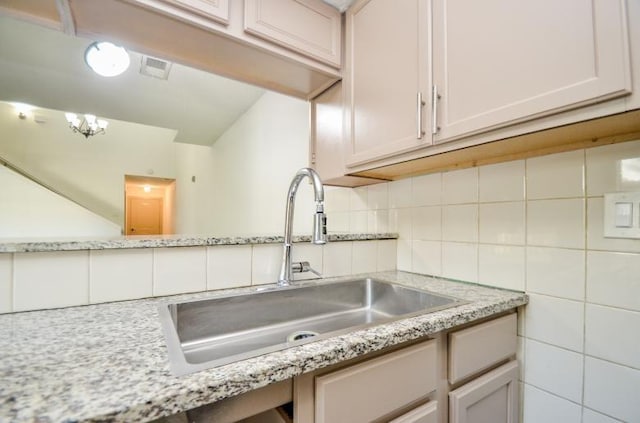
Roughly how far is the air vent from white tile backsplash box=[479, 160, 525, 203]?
2.29 meters

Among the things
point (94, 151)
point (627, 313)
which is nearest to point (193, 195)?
point (94, 151)

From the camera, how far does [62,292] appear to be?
2.36 feet

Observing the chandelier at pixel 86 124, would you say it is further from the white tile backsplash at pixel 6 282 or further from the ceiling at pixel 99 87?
the white tile backsplash at pixel 6 282

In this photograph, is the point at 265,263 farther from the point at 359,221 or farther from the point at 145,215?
the point at 145,215

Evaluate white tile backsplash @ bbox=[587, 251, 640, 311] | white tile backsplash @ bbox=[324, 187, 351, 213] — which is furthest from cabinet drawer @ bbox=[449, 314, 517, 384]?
white tile backsplash @ bbox=[324, 187, 351, 213]

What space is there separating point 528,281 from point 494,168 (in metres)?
0.39

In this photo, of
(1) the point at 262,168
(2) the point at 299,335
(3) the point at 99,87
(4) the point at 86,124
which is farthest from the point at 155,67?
(4) the point at 86,124

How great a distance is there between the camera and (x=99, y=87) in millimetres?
2498

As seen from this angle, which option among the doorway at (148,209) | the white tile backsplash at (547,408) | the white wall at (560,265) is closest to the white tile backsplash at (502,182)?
the white wall at (560,265)

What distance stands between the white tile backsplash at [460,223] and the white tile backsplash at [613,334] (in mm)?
375

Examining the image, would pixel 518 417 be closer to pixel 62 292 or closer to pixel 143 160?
pixel 62 292

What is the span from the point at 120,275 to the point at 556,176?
1289 mm

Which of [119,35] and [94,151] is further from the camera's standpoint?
[94,151]

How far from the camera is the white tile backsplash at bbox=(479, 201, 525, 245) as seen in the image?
93 centimetres
